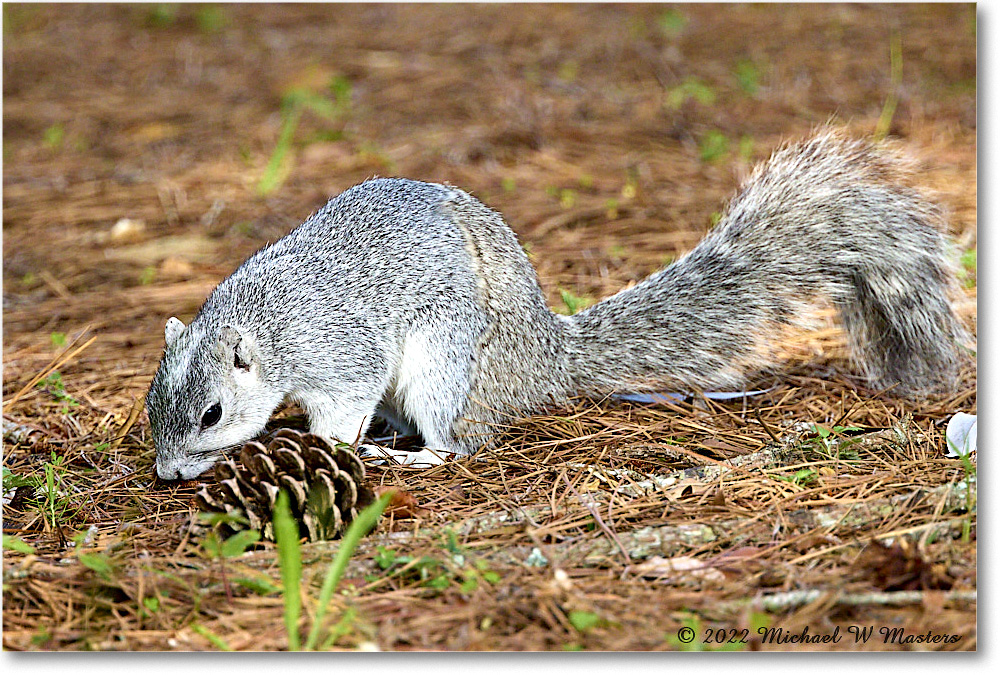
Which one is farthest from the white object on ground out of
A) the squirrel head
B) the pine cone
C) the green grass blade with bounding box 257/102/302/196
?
the green grass blade with bounding box 257/102/302/196

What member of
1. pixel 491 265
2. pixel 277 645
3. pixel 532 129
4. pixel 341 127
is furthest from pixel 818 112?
pixel 277 645

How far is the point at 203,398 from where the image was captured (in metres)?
2.84

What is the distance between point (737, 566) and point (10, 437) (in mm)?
2303

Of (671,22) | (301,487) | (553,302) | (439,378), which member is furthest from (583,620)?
(671,22)

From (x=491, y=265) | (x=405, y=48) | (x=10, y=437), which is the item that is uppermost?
(x=405, y=48)

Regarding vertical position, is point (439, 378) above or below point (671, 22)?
below

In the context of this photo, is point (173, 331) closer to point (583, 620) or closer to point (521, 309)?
point (521, 309)

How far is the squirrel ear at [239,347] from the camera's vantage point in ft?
9.45

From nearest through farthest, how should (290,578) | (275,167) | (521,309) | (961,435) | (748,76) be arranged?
(290,578)
(961,435)
(521,309)
(275,167)
(748,76)

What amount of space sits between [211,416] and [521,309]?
982 mm

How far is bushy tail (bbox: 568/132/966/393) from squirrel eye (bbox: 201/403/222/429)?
1095 millimetres

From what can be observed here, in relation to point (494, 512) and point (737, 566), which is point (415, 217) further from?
point (737, 566)

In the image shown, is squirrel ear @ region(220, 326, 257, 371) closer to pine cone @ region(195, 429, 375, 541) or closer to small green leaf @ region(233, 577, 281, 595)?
pine cone @ region(195, 429, 375, 541)

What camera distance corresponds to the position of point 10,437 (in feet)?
10.5
